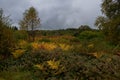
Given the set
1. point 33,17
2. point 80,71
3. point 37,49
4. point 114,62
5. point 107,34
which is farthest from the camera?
point 33,17

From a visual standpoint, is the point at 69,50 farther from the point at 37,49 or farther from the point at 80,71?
the point at 80,71

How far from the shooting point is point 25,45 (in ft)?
65.3

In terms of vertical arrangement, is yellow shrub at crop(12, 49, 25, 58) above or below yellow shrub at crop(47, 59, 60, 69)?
above

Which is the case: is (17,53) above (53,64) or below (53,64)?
above

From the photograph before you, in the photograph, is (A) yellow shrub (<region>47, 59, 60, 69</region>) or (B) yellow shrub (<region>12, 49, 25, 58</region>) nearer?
(A) yellow shrub (<region>47, 59, 60, 69</region>)

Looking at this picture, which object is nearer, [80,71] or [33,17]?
[80,71]

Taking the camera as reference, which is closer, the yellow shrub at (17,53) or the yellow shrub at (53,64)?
the yellow shrub at (53,64)

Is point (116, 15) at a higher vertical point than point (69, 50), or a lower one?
higher

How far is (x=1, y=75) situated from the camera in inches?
640

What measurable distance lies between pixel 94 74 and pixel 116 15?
72.0 ft

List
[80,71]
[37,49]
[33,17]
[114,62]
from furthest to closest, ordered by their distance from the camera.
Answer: [33,17]
[37,49]
[114,62]
[80,71]

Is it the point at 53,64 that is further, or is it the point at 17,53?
the point at 17,53

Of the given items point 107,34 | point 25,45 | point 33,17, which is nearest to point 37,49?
point 25,45

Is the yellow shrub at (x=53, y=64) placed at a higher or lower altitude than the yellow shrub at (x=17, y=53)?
lower
